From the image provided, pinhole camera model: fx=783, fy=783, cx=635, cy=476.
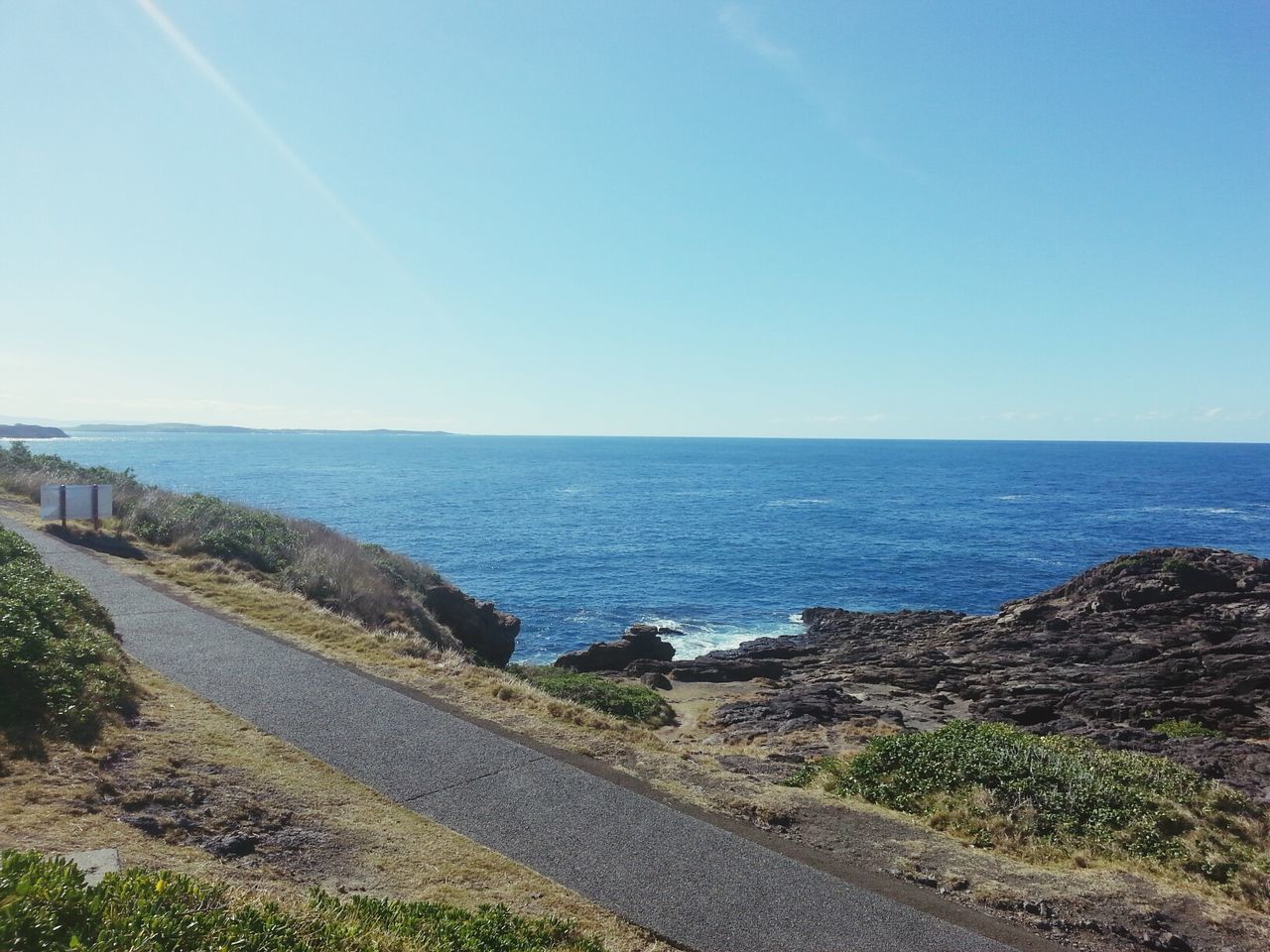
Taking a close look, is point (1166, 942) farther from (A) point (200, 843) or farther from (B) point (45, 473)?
(B) point (45, 473)

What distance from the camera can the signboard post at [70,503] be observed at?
19328 millimetres

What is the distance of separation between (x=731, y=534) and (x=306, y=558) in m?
44.9

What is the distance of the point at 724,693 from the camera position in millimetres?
24328

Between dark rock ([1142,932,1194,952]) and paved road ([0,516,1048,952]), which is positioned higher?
paved road ([0,516,1048,952])

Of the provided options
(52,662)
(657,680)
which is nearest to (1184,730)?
(657,680)

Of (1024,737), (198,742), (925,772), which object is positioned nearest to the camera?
(198,742)

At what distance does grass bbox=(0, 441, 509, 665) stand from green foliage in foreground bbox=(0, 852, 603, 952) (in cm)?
1147

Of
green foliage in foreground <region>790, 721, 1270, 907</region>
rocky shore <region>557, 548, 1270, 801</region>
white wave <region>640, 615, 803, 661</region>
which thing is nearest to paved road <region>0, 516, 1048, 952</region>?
green foliage in foreground <region>790, 721, 1270, 907</region>

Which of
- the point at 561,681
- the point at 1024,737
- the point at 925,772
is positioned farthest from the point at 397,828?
Result: the point at 561,681

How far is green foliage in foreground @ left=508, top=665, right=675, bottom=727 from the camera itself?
1798 cm

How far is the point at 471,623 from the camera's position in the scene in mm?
24078

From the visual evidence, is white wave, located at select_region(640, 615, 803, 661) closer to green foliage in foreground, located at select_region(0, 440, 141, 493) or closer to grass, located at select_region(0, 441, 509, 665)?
grass, located at select_region(0, 441, 509, 665)

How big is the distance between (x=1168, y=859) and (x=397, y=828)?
25.1ft

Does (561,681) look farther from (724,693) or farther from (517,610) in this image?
(517,610)
